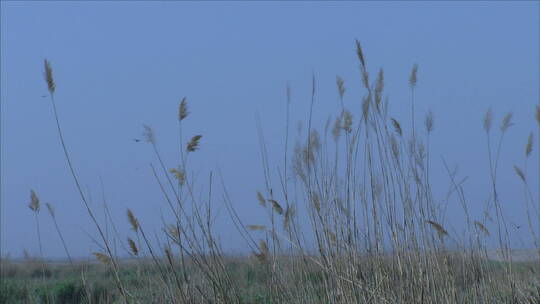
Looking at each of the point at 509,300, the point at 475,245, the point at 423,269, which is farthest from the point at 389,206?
the point at 509,300

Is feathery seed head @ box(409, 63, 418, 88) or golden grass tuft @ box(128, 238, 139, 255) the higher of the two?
feathery seed head @ box(409, 63, 418, 88)

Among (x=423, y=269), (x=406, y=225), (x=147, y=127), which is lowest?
(x=423, y=269)

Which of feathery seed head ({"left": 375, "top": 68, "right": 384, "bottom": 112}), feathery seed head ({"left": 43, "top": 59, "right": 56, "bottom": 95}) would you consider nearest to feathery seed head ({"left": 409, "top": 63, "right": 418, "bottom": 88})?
feathery seed head ({"left": 375, "top": 68, "right": 384, "bottom": 112})

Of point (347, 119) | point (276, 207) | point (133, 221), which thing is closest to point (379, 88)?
point (347, 119)

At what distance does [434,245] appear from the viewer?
3023 millimetres

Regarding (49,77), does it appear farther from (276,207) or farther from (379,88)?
(379,88)

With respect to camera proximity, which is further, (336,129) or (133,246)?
(336,129)

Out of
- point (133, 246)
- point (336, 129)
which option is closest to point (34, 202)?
point (133, 246)

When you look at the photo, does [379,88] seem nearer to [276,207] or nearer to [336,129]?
[336,129]

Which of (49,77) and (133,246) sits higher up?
(49,77)

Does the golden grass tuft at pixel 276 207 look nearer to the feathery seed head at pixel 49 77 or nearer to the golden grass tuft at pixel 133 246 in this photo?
the golden grass tuft at pixel 133 246

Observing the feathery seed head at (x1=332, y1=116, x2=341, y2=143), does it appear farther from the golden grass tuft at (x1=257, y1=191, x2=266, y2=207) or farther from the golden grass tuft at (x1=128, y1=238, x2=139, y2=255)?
the golden grass tuft at (x1=128, y1=238, x2=139, y2=255)

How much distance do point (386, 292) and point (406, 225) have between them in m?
0.35

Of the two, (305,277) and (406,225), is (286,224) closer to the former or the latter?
(305,277)
